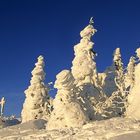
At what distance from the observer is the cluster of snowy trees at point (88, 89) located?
29.8 meters

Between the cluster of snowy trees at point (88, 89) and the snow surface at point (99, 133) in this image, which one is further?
the cluster of snowy trees at point (88, 89)

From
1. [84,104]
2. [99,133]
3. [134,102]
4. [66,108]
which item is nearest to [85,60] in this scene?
[134,102]

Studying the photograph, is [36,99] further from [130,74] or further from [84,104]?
[84,104]

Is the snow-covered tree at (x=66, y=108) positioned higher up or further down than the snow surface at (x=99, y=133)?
higher up

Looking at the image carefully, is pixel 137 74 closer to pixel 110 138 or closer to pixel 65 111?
pixel 65 111

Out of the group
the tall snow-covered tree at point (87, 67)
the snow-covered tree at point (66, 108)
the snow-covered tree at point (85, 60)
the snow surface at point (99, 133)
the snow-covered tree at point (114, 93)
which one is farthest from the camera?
the snow-covered tree at point (85, 60)

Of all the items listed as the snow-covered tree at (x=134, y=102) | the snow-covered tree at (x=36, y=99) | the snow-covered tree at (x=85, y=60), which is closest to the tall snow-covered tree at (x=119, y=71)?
the snow-covered tree at (x=85, y=60)

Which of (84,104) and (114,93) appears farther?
(114,93)

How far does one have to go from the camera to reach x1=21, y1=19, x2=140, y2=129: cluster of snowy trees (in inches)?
1174

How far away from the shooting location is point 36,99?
44.7 m

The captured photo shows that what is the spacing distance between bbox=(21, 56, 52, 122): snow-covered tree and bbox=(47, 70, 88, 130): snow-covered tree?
14.1 metres

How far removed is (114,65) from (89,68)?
717 cm

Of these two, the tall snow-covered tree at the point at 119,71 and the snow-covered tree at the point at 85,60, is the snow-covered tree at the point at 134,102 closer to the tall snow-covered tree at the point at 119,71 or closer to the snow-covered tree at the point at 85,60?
the tall snow-covered tree at the point at 119,71

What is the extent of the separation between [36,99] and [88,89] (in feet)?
25.5
